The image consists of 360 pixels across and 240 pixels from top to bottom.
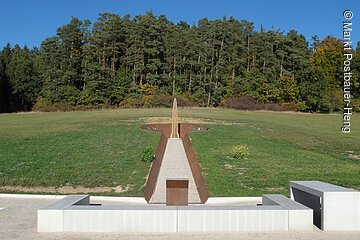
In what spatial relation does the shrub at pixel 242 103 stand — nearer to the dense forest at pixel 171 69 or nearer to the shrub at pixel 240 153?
the dense forest at pixel 171 69

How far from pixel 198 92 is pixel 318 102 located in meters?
14.7

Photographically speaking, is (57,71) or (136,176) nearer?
(136,176)

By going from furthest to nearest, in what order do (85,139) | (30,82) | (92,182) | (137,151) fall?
(30,82)
(85,139)
(137,151)
(92,182)

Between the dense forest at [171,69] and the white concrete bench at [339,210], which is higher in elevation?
the dense forest at [171,69]

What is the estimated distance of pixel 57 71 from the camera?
188 ft

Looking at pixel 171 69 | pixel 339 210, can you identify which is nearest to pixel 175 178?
pixel 339 210

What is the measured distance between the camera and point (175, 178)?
1035 centimetres

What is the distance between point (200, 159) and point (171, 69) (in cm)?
4485

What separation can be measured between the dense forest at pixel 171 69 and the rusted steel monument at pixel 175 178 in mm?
33278

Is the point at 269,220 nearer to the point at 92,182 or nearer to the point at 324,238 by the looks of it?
the point at 324,238

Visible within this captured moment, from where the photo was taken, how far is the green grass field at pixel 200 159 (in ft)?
42.2

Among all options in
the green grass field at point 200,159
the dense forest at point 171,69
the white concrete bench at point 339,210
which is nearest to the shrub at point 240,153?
the green grass field at point 200,159

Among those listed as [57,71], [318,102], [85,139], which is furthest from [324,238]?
[57,71]

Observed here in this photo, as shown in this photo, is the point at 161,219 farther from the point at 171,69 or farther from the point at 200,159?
the point at 171,69
